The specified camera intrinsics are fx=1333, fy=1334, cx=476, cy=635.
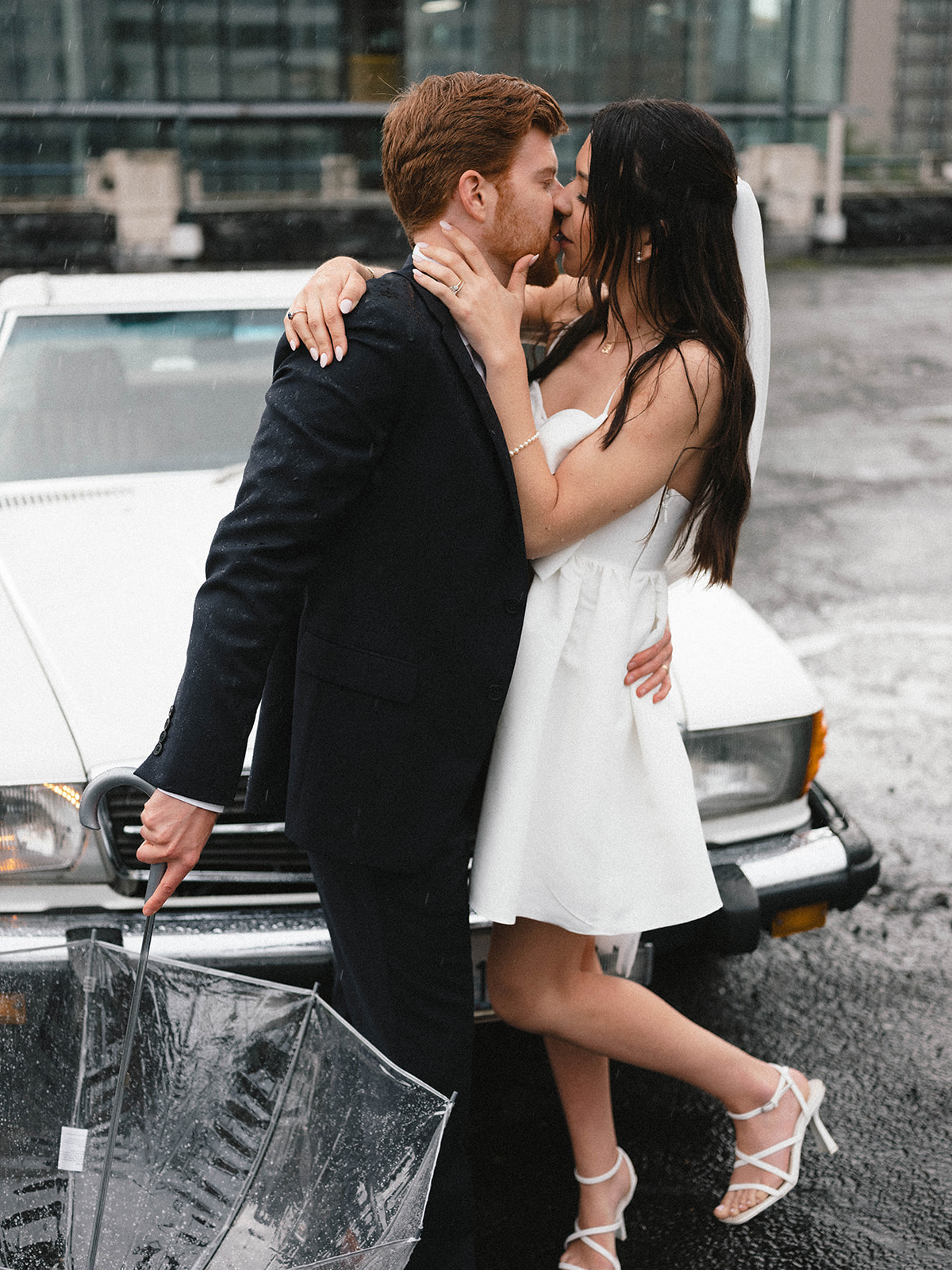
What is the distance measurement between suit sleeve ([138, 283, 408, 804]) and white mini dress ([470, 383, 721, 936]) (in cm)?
37

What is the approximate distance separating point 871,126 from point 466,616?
93.2 metres

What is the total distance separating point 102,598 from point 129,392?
3.37 feet

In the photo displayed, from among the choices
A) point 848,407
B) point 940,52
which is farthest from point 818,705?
point 940,52

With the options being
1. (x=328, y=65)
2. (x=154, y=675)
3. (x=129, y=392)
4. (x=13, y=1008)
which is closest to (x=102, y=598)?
(x=154, y=675)

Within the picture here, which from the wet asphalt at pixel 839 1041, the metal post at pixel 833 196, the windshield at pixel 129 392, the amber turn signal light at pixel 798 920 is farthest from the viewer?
the metal post at pixel 833 196

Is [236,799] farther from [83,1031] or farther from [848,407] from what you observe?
[848,407]

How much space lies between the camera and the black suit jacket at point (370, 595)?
174cm

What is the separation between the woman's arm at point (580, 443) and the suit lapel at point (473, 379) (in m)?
0.01

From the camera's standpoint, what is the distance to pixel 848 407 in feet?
34.9

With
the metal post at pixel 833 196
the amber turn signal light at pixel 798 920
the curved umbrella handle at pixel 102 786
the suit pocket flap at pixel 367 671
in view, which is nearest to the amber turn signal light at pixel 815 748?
the amber turn signal light at pixel 798 920

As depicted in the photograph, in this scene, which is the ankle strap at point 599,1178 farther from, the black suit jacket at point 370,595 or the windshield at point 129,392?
the windshield at point 129,392

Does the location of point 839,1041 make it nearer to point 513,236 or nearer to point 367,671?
point 367,671

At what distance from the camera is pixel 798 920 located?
9.20 feet

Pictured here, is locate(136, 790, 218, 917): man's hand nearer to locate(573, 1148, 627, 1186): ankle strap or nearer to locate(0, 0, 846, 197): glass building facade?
locate(573, 1148, 627, 1186): ankle strap
